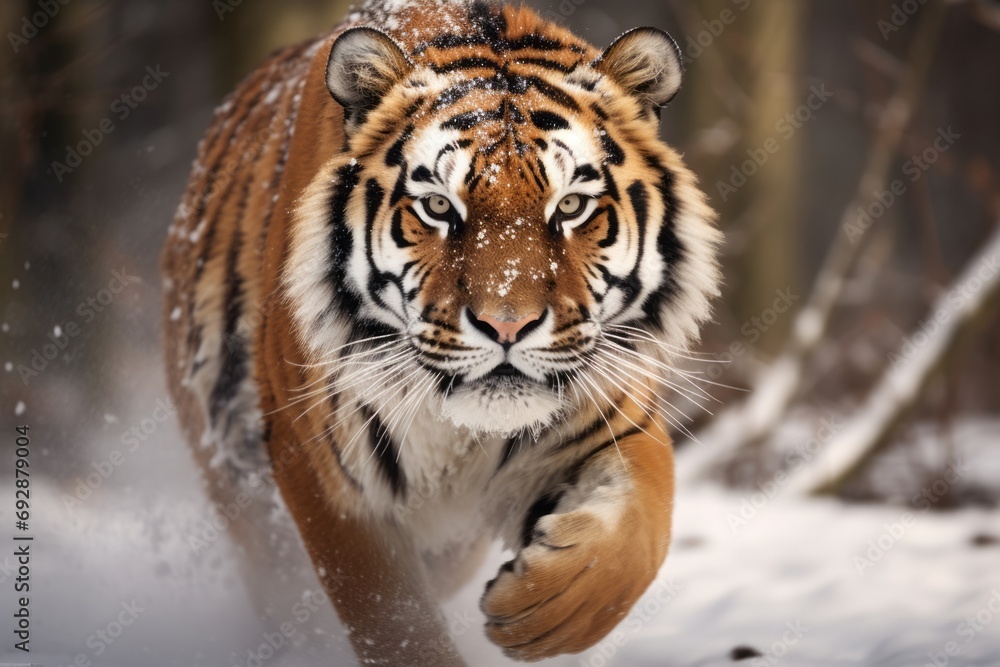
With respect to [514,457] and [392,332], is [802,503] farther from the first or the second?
[392,332]

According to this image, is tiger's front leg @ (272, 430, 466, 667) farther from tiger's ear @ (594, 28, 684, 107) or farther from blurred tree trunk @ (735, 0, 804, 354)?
blurred tree trunk @ (735, 0, 804, 354)

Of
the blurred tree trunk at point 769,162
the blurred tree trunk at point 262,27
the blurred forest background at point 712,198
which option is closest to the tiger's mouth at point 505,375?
the blurred forest background at point 712,198

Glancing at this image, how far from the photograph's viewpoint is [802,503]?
4457 mm

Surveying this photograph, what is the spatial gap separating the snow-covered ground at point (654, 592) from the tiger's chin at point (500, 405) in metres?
0.82

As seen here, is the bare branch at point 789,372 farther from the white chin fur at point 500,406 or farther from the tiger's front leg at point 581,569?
the white chin fur at point 500,406

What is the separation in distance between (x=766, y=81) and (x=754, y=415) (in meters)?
1.81

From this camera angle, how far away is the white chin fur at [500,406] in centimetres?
202

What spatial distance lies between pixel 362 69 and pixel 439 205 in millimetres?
364

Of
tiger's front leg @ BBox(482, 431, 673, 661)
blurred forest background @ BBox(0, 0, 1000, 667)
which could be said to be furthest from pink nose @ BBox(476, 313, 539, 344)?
blurred forest background @ BBox(0, 0, 1000, 667)

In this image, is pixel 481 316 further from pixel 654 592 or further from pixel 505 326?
pixel 654 592

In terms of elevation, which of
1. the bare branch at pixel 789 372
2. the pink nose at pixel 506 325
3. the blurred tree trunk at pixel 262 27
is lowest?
the pink nose at pixel 506 325

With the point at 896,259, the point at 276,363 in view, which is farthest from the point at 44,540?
the point at 896,259

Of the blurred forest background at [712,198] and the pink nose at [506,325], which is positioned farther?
the blurred forest background at [712,198]

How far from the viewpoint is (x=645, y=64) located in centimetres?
223
